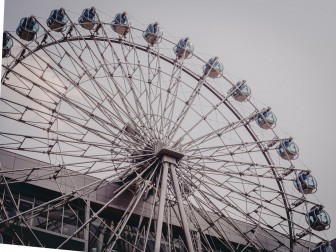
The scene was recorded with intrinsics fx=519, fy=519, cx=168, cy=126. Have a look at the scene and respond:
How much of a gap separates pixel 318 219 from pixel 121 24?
6.93 meters

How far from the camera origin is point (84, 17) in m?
12.2

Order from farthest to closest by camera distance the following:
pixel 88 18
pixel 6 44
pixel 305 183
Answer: pixel 305 183, pixel 88 18, pixel 6 44

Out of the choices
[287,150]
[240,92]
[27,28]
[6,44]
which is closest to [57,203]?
[6,44]

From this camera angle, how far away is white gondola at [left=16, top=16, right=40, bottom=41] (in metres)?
11.1

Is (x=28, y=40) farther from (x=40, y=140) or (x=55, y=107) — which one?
(x=40, y=140)

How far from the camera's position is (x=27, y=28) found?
1114cm

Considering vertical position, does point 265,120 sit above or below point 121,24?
below

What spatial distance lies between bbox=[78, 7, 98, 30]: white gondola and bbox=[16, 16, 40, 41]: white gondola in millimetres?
1250

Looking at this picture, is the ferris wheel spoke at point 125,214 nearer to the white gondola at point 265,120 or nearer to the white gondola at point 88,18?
the white gondola at point 88,18

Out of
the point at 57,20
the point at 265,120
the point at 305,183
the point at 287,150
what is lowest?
the point at 305,183

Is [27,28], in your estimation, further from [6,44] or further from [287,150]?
[287,150]

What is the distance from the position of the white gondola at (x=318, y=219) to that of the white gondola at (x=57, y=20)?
7.66 m

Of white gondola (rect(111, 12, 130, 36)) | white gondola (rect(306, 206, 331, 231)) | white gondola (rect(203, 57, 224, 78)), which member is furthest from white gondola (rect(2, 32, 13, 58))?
white gondola (rect(306, 206, 331, 231))

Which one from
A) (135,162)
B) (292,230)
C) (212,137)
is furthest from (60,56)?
(292,230)
